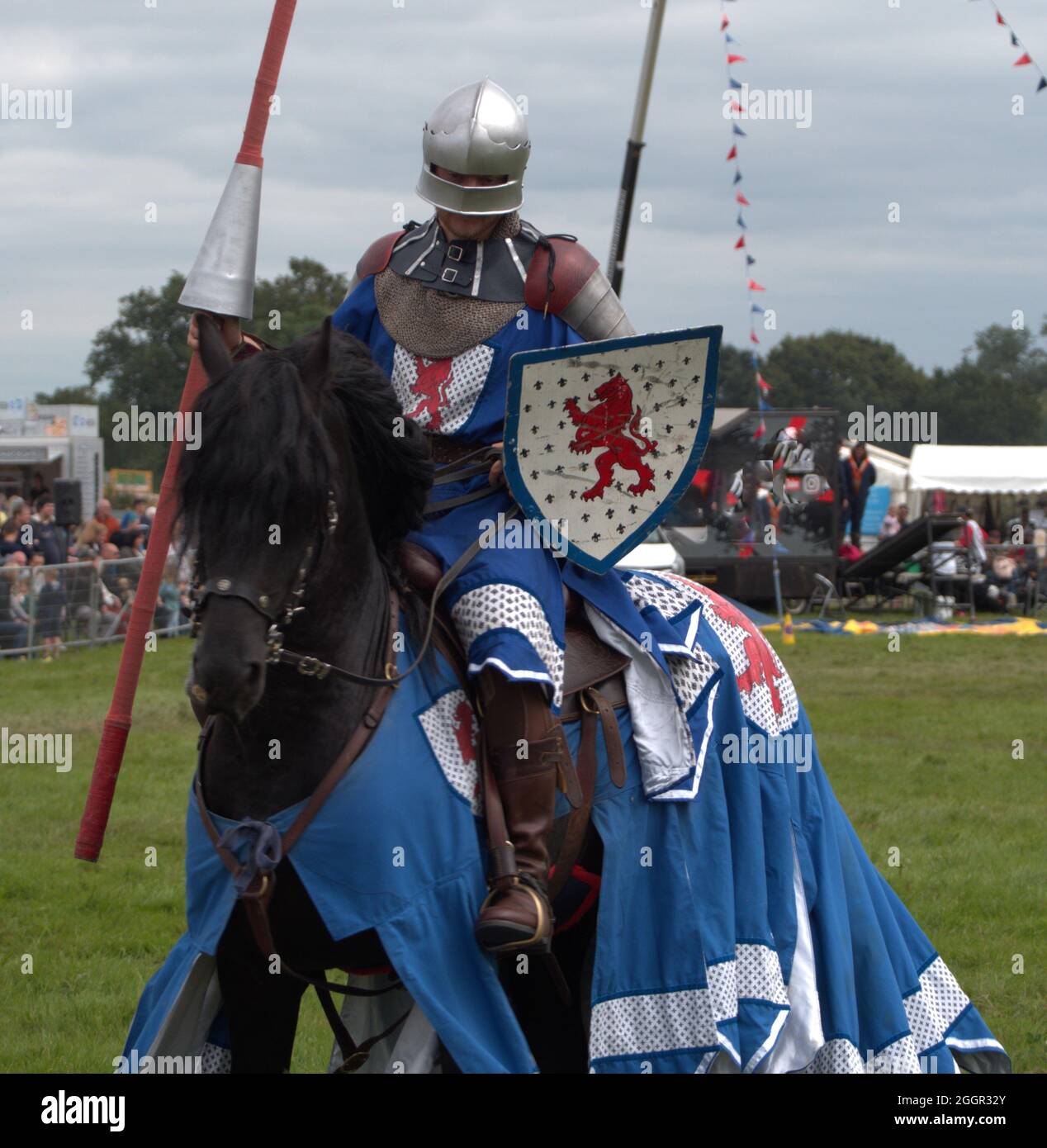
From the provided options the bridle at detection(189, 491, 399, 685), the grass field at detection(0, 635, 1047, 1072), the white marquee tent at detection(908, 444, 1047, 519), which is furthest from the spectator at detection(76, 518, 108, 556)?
the bridle at detection(189, 491, 399, 685)

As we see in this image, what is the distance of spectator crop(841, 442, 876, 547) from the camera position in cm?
2356

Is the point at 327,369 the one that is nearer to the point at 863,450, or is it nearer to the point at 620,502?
the point at 620,502

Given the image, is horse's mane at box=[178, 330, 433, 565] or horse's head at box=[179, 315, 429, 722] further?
horse's mane at box=[178, 330, 433, 565]

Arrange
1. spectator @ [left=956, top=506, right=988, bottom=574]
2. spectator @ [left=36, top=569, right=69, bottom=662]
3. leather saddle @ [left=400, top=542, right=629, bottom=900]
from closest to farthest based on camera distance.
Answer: leather saddle @ [left=400, top=542, right=629, bottom=900] → spectator @ [left=36, top=569, right=69, bottom=662] → spectator @ [left=956, top=506, right=988, bottom=574]

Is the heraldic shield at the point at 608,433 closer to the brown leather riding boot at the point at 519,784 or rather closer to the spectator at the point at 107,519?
the brown leather riding boot at the point at 519,784

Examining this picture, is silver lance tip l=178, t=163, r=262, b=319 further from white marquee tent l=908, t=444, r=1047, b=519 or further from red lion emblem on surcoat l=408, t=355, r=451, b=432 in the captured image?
white marquee tent l=908, t=444, r=1047, b=519

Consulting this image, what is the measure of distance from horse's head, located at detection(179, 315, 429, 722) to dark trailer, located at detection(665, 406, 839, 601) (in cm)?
1866

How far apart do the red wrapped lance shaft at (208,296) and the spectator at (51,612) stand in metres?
12.5

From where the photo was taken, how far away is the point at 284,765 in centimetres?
340

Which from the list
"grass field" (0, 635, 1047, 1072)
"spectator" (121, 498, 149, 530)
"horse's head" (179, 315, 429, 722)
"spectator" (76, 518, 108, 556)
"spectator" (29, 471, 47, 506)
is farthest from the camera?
"spectator" (29, 471, 47, 506)

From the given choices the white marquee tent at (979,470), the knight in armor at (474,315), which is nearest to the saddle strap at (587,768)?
the knight in armor at (474,315)

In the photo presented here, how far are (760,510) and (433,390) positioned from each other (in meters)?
19.2
